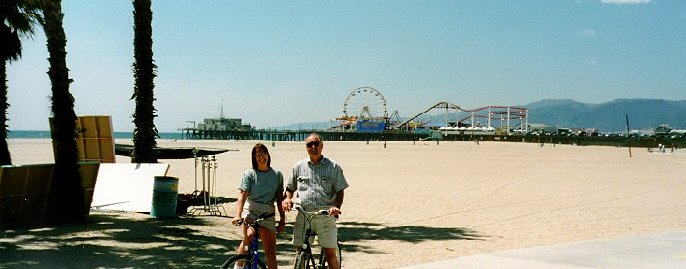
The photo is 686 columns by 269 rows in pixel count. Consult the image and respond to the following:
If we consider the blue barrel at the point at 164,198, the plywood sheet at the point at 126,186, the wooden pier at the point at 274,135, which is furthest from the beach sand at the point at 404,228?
the wooden pier at the point at 274,135

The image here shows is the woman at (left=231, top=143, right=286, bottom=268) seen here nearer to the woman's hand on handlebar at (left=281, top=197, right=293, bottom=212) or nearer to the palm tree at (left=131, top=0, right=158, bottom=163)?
the woman's hand on handlebar at (left=281, top=197, right=293, bottom=212)

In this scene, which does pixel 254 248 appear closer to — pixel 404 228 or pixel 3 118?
pixel 404 228

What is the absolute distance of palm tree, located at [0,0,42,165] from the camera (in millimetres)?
11078

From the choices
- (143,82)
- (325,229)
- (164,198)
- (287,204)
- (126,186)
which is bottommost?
(164,198)

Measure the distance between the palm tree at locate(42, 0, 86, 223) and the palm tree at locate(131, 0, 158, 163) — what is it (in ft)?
10.1

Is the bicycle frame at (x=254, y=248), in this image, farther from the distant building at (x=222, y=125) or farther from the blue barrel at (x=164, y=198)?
the distant building at (x=222, y=125)

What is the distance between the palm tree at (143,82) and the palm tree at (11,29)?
1.96 m

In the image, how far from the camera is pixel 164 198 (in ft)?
37.4

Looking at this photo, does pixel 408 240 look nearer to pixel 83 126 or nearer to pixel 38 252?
pixel 38 252

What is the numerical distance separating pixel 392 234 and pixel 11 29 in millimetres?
7557

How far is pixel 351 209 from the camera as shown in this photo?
46.9 feet

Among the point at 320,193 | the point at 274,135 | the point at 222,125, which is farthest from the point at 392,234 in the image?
the point at 222,125

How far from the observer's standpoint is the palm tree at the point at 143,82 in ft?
44.7

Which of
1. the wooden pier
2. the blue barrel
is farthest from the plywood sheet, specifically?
the wooden pier
